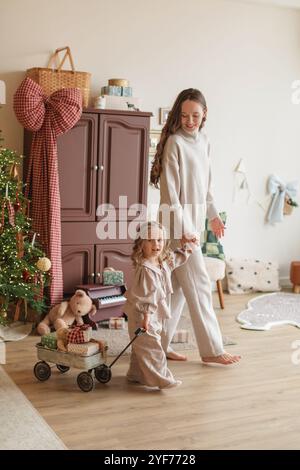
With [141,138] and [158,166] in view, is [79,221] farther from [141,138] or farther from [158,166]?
[158,166]

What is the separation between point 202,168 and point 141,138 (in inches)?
52.3

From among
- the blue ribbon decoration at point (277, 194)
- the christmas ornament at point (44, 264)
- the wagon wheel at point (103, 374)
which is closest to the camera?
the wagon wheel at point (103, 374)

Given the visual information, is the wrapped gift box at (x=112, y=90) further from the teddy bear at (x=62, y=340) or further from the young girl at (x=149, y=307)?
the teddy bear at (x=62, y=340)

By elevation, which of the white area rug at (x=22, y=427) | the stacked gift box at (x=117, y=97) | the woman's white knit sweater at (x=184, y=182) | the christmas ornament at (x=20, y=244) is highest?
the stacked gift box at (x=117, y=97)

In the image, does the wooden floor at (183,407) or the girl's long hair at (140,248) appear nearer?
the wooden floor at (183,407)

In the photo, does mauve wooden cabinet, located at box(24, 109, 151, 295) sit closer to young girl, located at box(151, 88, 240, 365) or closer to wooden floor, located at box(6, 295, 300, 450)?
wooden floor, located at box(6, 295, 300, 450)

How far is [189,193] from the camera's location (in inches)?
151

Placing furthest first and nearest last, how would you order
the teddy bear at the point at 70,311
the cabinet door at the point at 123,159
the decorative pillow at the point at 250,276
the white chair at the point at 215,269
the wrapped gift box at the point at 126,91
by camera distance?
the decorative pillow at the point at 250,276
the white chair at the point at 215,269
the wrapped gift box at the point at 126,91
the cabinet door at the point at 123,159
the teddy bear at the point at 70,311

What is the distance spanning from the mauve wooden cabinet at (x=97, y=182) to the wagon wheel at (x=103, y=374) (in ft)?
4.66

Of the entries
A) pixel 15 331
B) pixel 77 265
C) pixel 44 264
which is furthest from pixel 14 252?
pixel 77 265

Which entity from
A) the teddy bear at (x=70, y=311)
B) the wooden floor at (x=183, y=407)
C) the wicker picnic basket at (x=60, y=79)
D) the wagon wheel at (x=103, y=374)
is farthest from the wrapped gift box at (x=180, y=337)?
the wicker picnic basket at (x=60, y=79)

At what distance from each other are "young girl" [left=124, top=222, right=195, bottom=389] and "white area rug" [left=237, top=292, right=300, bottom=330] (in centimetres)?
149

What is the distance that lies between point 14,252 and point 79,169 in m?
0.89

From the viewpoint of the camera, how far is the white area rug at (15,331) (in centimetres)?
442
